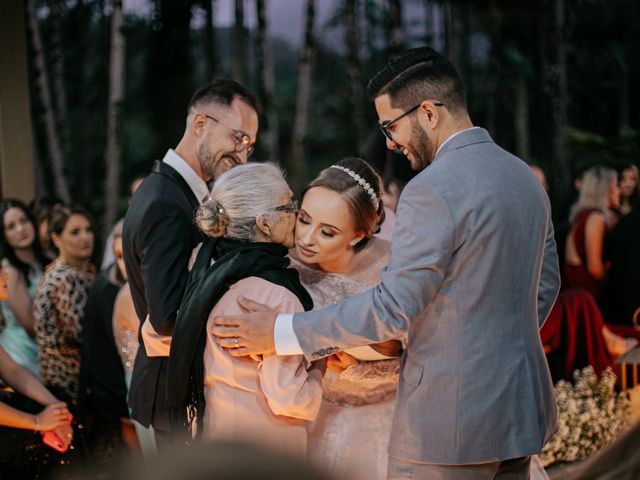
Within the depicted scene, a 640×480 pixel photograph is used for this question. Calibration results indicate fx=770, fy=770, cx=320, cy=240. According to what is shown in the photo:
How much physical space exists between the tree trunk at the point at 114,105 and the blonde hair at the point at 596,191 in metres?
8.12

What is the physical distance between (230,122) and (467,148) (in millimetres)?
1196

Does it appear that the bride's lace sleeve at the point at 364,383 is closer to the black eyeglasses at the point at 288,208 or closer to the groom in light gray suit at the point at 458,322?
the groom in light gray suit at the point at 458,322

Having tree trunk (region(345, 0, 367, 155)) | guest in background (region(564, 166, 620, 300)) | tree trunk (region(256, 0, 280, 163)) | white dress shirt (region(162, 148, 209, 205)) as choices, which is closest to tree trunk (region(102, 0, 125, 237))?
tree trunk (region(256, 0, 280, 163))

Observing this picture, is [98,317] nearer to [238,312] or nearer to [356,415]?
[356,415]

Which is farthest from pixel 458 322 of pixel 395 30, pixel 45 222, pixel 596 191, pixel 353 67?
pixel 353 67

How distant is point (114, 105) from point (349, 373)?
10.1m

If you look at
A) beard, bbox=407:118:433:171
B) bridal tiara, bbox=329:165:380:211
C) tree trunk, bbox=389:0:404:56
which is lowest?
bridal tiara, bbox=329:165:380:211

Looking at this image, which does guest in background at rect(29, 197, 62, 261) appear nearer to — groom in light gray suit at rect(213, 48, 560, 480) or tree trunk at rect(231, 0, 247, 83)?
groom in light gray suit at rect(213, 48, 560, 480)

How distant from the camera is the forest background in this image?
46.4ft

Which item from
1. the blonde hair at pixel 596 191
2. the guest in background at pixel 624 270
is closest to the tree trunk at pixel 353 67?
the blonde hair at pixel 596 191

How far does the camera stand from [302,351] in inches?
94.2

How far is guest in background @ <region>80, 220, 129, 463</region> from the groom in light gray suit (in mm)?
2268

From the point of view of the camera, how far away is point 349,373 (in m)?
2.89

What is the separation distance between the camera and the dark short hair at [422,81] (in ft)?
8.02
